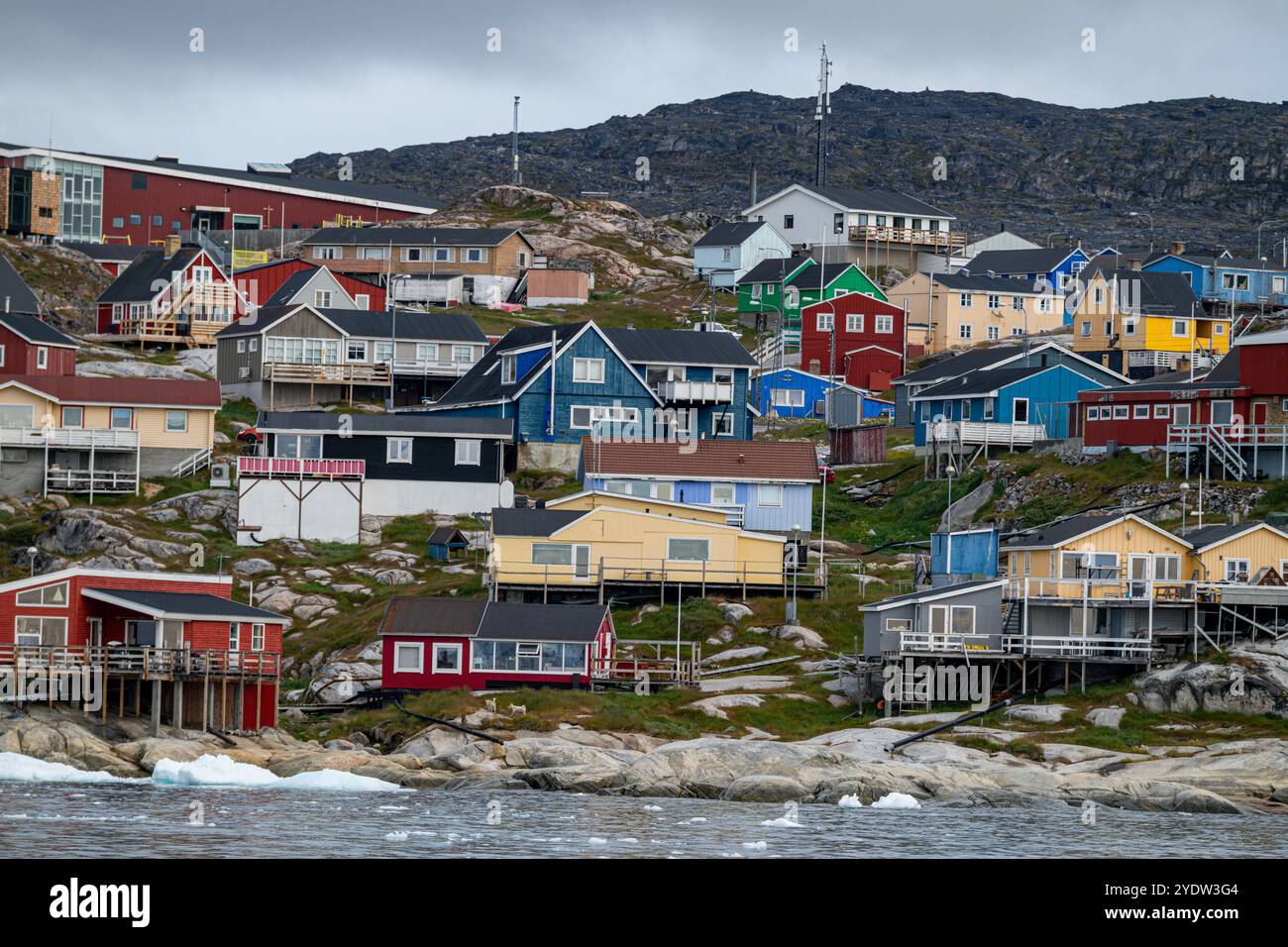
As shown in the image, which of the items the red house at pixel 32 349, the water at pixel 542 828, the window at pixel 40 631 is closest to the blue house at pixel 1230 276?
the red house at pixel 32 349

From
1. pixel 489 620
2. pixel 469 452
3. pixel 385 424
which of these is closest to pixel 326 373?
pixel 385 424

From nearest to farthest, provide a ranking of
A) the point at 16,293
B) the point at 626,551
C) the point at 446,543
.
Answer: the point at 626,551 < the point at 446,543 < the point at 16,293

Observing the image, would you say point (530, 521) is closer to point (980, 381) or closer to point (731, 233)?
point (980, 381)

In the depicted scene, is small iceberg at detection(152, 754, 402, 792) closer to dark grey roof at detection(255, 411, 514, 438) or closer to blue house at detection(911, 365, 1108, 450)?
dark grey roof at detection(255, 411, 514, 438)

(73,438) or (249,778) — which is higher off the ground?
(73,438)

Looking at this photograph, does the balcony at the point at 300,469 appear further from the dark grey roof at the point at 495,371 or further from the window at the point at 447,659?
the window at the point at 447,659

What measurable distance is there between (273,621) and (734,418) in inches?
1558

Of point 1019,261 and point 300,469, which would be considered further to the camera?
point 1019,261

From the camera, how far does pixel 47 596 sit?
5788cm

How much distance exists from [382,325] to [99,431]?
21.9m

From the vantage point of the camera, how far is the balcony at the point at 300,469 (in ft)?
256

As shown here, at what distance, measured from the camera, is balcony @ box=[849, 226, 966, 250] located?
135125mm

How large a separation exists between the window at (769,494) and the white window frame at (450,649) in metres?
22.1
